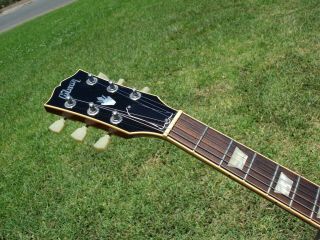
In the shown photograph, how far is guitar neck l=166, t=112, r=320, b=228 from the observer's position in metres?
3.79

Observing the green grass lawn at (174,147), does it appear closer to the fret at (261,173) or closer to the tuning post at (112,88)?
the fret at (261,173)

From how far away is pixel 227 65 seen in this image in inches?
346

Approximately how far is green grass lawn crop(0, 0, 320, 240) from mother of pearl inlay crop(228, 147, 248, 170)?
80.5 inches

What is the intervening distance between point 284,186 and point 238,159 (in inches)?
20.2

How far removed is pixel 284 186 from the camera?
3.92 m

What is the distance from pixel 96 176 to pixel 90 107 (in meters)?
3.09

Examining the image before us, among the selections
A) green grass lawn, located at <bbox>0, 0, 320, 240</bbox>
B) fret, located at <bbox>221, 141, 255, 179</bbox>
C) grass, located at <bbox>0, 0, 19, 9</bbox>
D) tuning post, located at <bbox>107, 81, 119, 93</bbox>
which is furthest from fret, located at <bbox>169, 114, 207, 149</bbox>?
grass, located at <bbox>0, 0, 19, 9</bbox>

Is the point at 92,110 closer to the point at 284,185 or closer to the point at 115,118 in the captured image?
the point at 115,118

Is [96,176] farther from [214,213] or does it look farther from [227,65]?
[227,65]

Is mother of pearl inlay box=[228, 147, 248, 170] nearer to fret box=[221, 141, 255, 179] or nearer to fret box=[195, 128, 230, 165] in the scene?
fret box=[221, 141, 255, 179]

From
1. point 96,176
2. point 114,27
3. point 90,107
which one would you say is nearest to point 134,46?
point 114,27

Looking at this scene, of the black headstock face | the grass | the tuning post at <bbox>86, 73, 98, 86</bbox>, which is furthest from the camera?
the grass

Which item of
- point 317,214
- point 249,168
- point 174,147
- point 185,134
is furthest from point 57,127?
point 174,147

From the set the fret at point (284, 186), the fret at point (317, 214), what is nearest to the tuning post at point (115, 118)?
the fret at point (284, 186)
